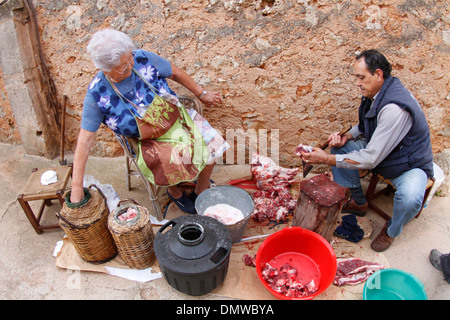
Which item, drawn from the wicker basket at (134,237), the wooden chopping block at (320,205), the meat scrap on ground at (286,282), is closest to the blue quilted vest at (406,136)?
the wooden chopping block at (320,205)

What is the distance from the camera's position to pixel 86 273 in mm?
2719

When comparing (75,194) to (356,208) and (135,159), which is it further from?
(356,208)

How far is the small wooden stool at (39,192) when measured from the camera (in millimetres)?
2867

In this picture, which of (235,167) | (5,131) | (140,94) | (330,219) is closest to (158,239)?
(140,94)

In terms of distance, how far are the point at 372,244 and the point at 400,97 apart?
4.40ft

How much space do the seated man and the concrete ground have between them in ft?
1.08

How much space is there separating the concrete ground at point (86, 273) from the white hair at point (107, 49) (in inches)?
63.4

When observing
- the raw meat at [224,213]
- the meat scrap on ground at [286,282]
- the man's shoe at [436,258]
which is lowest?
the man's shoe at [436,258]

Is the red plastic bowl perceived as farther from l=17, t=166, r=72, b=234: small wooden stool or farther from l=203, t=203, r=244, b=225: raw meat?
l=17, t=166, r=72, b=234: small wooden stool

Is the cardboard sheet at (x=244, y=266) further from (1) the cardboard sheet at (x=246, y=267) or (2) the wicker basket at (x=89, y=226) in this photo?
(2) the wicker basket at (x=89, y=226)

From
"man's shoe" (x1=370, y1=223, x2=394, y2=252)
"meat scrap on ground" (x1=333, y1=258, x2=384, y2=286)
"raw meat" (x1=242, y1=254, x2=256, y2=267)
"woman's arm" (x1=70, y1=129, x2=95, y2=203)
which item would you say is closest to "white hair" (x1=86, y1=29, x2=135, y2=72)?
"woman's arm" (x1=70, y1=129, x2=95, y2=203)

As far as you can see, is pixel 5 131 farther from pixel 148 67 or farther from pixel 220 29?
pixel 220 29

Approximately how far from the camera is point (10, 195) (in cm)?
351

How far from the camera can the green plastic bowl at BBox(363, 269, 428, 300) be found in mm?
2346
